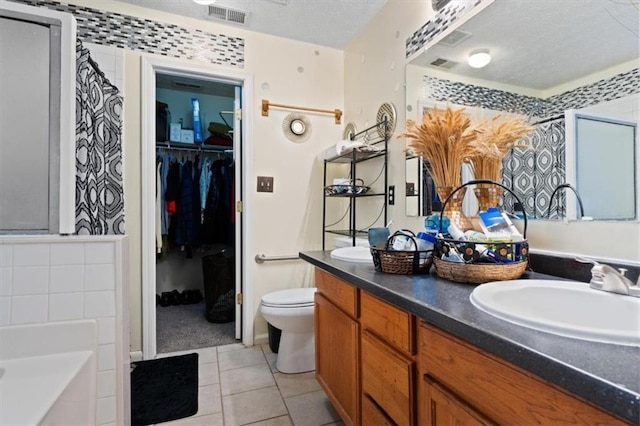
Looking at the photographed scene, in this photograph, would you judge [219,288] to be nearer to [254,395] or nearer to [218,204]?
[218,204]

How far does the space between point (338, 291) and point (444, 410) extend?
0.66m

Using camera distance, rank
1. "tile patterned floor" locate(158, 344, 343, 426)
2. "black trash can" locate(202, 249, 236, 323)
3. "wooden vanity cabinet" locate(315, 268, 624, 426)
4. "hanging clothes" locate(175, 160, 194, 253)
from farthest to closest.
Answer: "hanging clothes" locate(175, 160, 194, 253) → "black trash can" locate(202, 249, 236, 323) → "tile patterned floor" locate(158, 344, 343, 426) → "wooden vanity cabinet" locate(315, 268, 624, 426)

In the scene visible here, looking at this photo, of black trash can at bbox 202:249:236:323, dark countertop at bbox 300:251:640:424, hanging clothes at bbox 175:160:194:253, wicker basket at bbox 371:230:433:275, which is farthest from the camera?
hanging clothes at bbox 175:160:194:253

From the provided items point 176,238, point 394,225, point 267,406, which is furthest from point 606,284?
point 176,238

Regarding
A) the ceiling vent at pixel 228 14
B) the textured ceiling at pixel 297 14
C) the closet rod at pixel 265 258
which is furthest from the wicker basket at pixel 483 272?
the ceiling vent at pixel 228 14

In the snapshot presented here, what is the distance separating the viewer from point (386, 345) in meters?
1.00

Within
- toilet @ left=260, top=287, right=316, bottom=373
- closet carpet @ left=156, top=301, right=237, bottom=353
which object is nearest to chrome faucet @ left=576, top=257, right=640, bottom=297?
toilet @ left=260, top=287, right=316, bottom=373

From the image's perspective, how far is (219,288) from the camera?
292 centimetres

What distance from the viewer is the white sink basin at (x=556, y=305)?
68 cm

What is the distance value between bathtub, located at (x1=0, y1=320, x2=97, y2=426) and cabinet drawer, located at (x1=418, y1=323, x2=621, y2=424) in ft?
3.82

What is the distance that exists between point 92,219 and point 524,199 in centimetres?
187

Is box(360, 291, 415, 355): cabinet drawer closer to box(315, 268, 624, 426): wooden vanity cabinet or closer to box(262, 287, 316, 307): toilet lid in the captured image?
box(315, 268, 624, 426): wooden vanity cabinet

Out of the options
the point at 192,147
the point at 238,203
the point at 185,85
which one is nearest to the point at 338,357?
the point at 238,203

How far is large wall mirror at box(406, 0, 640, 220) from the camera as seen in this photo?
3.05ft
